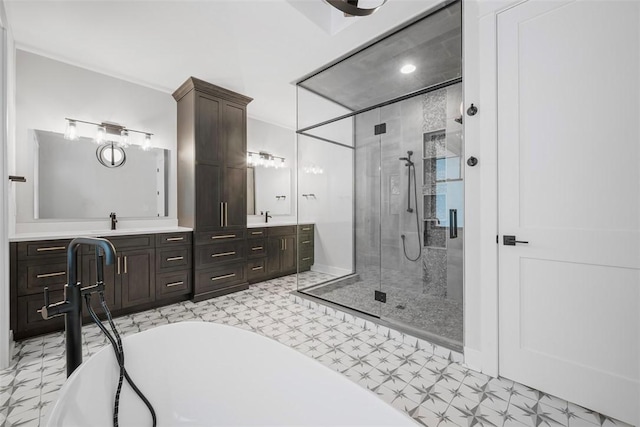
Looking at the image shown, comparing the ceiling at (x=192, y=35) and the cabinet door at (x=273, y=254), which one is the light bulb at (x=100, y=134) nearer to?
the ceiling at (x=192, y=35)

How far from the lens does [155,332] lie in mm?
1293

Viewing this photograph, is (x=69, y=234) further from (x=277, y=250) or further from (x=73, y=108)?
(x=277, y=250)

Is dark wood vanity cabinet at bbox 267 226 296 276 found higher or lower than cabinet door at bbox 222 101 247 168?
lower

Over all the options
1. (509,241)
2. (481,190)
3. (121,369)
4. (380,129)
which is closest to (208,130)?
(380,129)

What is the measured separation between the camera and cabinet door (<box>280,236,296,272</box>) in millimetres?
4368

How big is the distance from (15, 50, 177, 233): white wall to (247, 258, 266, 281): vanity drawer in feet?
3.92

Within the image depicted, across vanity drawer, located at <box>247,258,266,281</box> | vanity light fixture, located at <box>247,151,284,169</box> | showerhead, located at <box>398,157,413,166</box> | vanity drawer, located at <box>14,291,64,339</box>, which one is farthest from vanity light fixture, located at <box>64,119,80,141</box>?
showerhead, located at <box>398,157,413,166</box>

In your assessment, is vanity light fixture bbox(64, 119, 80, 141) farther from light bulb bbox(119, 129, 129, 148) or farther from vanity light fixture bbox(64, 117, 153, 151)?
light bulb bbox(119, 129, 129, 148)

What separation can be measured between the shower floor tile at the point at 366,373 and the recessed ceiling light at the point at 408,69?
8.72 ft

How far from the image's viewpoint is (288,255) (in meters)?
4.46

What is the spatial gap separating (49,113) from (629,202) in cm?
476

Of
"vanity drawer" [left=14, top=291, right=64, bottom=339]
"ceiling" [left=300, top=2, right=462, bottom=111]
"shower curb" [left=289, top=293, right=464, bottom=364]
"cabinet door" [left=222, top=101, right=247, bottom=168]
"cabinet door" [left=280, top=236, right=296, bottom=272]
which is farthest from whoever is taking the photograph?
"cabinet door" [left=280, top=236, right=296, bottom=272]

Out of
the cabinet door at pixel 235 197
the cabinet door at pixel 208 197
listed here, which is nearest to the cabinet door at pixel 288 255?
the cabinet door at pixel 235 197

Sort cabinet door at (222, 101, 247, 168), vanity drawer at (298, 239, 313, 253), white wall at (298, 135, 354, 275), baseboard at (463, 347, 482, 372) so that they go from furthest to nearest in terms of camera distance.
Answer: vanity drawer at (298, 239, 313, 253), white wall at (298, 135, 354, 275), cabinet door at (222, 101, 247, 168), baseboard at (463, 347, 482, 372)
